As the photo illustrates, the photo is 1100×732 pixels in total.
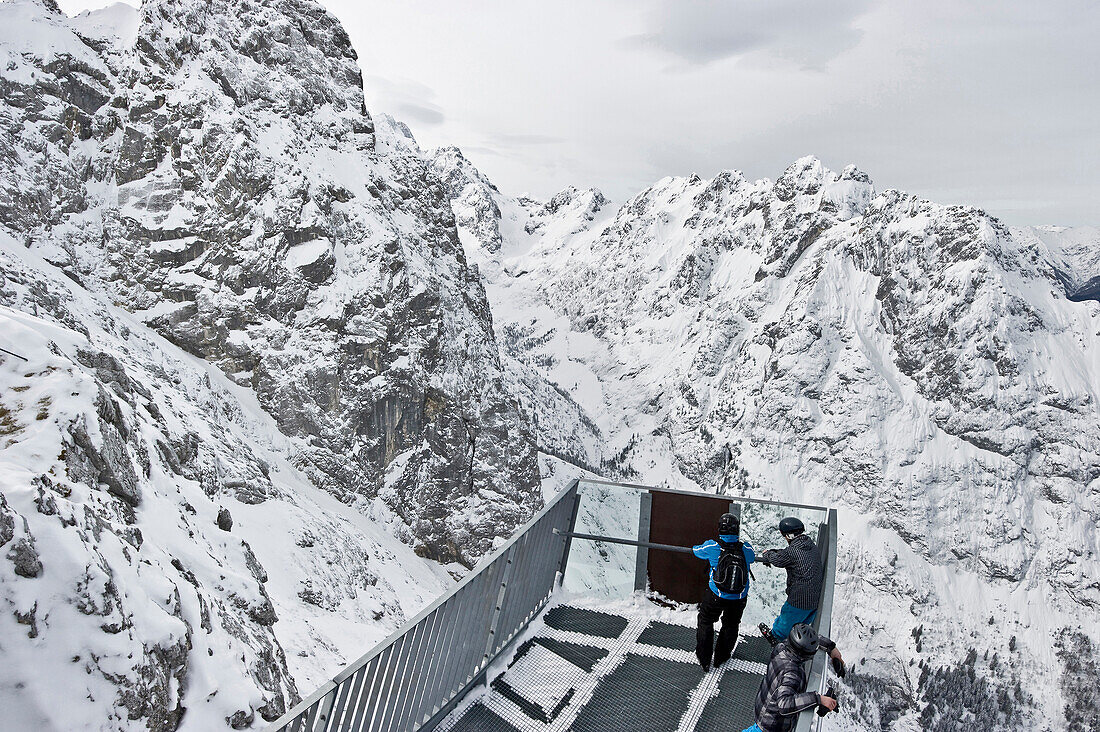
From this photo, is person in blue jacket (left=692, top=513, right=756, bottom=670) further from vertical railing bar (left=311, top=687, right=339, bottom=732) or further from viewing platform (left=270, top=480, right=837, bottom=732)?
vertical railing bar (left=311, top=687, right=339, bottom=732)

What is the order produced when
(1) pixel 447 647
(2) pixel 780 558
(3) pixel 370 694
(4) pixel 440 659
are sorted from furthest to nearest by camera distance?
(2) pixel 780 558, (1) pixel 447 647, (4) pixel 440 659, (3) pixel 370 694

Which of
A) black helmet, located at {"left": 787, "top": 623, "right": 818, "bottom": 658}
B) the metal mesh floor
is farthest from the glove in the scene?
the metal mesh floor

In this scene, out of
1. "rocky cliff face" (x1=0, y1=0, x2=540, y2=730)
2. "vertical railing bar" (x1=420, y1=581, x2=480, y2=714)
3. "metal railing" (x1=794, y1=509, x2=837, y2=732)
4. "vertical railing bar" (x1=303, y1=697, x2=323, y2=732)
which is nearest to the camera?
"vertical railing bar" (x1=303, y1=697, x2=323, y2=732)

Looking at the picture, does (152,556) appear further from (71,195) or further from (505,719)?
(71,195)

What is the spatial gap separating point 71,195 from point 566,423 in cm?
14192

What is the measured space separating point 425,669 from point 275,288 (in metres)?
86.5

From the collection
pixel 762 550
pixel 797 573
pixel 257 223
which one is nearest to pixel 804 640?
pixel 797 573

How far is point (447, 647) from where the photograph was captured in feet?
19.4

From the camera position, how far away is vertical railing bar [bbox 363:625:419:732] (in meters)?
4.94

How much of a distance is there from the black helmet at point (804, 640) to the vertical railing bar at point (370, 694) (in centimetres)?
335

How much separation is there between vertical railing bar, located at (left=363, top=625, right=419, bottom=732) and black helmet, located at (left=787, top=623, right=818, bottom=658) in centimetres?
324

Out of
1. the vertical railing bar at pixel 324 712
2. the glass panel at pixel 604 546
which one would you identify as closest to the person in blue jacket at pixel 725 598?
the glass panel at pixel 604 546

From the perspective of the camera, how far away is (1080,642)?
14962 centimetres

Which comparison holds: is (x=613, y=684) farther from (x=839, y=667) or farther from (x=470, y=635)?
(x=839, y=667)
